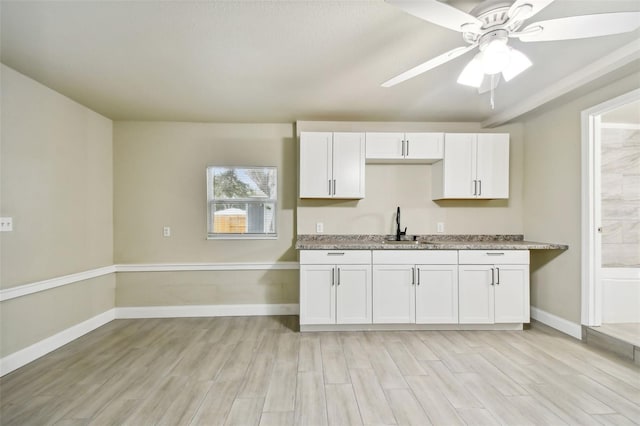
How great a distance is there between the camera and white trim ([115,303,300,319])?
12.2ft

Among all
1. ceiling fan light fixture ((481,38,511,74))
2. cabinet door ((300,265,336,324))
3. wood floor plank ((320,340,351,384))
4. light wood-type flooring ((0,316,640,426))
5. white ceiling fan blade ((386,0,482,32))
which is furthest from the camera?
cabinet door ((300,265,336,324))

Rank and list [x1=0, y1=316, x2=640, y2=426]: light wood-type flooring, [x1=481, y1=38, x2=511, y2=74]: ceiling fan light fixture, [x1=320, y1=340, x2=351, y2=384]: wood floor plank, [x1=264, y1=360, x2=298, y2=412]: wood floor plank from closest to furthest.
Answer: [x1=481, y1=38, x2=511, y2=74]: ceiling fan light fixture
[x1=0, y1=316, x2=640, y2=426]: light wood-type flooring
[x1=264, y1=360, x2=298, y2=412]: wood floor plank
[x1=320, y1=340, x2=351, y2=384]: wood floor plank

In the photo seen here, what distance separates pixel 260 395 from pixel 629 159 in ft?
14.4

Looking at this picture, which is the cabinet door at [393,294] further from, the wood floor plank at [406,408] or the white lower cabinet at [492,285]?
the wood floor plank at [406,408]

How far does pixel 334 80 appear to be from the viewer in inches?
104

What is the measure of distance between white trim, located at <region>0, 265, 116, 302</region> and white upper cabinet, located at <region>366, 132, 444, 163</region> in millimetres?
3343

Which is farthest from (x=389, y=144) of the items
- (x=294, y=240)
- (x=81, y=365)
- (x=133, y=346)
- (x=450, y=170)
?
(x=81, y=365)

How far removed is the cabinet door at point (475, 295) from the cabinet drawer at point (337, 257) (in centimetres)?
102

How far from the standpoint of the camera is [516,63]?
1826 millimetres

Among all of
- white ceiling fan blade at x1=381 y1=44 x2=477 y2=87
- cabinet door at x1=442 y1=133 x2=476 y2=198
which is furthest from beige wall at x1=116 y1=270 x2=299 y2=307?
white ceiling fan blade at x1=381 y1=44 x2=477 y2=87

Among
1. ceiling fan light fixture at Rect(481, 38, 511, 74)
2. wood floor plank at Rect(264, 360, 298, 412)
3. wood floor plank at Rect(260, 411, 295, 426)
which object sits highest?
ceiling fan light fixture at Rect(481, 38, 511, 74)

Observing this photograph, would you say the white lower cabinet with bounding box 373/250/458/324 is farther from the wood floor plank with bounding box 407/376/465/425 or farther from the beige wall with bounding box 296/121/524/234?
the wood floor plank with bounding box 407/376/465/425

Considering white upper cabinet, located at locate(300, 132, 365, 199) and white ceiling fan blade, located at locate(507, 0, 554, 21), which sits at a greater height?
white ceiling fan blade, located at locate(507, 0, 554, 21)

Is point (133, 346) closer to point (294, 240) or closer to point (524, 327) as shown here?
point (294, 240)
